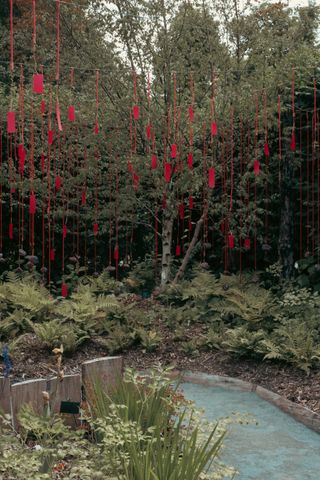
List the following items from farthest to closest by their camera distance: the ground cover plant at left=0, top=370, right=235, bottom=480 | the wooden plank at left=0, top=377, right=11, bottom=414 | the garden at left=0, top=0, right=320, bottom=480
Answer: the garden at left=0, top=0, right=320, bottom=480, the wooden plank at left=0, top=377, right=11, bottom=414, the ground cover plant at left=0, top=370, right=235, bottom=480

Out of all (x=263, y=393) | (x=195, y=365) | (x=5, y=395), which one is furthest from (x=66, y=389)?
(x=195, y=365)

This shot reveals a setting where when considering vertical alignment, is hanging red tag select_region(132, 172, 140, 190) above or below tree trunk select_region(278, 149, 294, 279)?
above

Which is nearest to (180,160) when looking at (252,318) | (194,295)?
(194,295)

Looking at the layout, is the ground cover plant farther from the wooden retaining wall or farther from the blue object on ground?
the blue object on ground

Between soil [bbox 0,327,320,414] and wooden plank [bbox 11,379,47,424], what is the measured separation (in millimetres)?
1500

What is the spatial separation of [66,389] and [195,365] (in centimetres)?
291

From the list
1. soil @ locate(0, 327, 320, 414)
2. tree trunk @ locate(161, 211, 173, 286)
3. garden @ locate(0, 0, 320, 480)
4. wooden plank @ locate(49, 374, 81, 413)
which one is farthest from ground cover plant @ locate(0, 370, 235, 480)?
tree trunk @ locate(161, 211, 173, 286)

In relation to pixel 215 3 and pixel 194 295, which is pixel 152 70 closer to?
pixel 215 3

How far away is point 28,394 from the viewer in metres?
4.71

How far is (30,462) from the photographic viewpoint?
11.6 feet

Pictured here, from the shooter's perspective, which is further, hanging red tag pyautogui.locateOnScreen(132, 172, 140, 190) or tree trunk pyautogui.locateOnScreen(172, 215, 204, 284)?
tree trunk pyautogui.locateOnScreen(172, 215, 204, 284)

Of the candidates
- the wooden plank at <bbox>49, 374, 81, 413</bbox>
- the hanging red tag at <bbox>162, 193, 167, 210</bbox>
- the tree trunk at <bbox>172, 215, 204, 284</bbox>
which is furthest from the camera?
the tree trunk at <bbox>172, 215, 204, 284</bbox>

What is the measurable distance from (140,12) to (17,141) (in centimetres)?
332

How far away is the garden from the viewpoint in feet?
24.0
